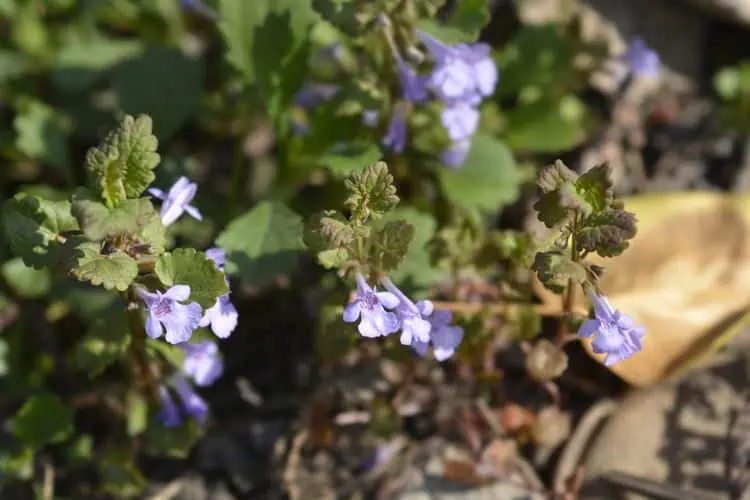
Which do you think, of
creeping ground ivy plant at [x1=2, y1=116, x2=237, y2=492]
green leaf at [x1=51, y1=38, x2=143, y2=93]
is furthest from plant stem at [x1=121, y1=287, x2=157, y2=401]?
green leaf at [x1=51, y1=38, x2=143, y2=93]

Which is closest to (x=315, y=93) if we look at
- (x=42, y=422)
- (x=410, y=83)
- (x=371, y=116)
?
(x=371, y=116)

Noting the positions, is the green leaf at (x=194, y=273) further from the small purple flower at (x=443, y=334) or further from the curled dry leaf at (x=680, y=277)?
the curled dry leaf at (x=680, y=277)

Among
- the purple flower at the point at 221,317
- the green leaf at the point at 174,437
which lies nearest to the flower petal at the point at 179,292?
the purple flower at the point at 221,317

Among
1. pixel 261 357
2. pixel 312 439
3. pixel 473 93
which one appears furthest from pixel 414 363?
pixel 473 93

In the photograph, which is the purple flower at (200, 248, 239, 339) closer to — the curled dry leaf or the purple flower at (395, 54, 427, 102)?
the purple flower at (395, 54, 427, 102)

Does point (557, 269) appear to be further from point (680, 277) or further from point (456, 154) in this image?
point (680, 277)
